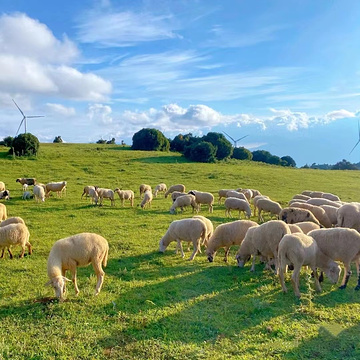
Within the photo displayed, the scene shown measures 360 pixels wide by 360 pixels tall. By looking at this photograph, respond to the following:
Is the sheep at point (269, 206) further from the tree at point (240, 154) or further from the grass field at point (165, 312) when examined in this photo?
the tree at point (240, 154)

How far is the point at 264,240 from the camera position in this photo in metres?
10.2

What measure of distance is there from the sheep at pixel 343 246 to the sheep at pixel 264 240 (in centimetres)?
109

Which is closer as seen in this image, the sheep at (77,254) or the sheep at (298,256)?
the sheep at (77,254)

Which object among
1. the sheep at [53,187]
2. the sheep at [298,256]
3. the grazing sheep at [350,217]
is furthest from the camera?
the sheep at [53,187]

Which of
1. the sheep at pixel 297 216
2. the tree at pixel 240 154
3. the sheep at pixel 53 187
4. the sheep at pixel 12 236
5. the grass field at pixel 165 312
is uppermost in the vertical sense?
the tree at pixel 240 154

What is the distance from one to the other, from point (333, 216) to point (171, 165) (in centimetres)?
2951

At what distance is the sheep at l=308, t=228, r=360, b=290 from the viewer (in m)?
9.23

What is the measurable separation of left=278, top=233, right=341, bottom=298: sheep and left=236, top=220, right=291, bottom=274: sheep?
3.01ft

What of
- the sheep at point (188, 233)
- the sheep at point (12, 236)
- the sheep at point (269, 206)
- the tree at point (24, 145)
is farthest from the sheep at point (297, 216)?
the tree at point (24, 145)

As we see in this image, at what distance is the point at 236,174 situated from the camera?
40.8m

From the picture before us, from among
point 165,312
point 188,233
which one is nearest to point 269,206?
point 188,233

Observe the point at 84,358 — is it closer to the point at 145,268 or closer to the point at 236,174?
the point at 145,268

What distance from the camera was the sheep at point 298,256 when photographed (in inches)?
340

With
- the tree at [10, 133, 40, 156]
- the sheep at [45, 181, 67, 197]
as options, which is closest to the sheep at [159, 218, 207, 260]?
the sheep at [45, 181, 67, 197]
